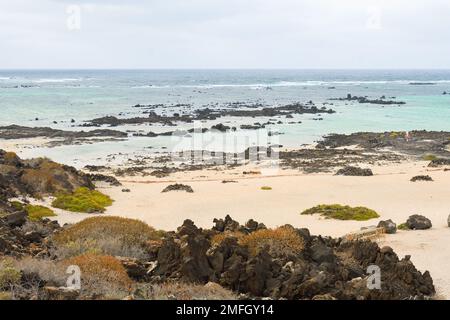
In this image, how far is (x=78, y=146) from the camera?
47250mm

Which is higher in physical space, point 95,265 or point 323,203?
point 95,265

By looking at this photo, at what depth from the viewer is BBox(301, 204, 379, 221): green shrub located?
20.8 metres

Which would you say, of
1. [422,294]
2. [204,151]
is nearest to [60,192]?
[422,294]

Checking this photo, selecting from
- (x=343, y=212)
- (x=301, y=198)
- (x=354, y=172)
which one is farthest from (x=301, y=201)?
(x=354, y=172)

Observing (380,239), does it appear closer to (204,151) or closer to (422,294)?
(422,294)

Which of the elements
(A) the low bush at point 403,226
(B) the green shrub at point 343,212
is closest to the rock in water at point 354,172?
(B) the green shrub at point 343,212

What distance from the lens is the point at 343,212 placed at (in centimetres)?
2119

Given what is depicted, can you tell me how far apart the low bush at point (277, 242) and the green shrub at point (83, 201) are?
1171 centimetres

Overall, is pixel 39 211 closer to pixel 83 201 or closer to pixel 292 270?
pixel 83 201

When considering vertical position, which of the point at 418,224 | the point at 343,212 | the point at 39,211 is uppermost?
the point at 418,224

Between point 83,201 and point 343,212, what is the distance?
10612mm

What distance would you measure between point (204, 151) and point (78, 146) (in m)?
11.2

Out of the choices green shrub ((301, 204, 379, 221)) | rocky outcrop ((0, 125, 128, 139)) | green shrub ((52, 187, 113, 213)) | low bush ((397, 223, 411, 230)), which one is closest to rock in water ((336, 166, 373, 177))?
green shrub ((301, 204, 379, 221))
